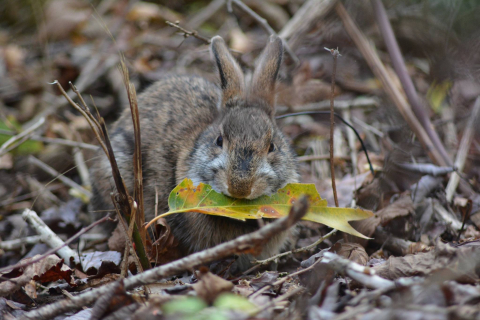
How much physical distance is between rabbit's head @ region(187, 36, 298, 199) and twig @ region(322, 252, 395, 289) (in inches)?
39.5

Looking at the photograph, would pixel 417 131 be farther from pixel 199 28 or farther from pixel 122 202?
pixel 199 28

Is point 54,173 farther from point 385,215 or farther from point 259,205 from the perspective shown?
point 385,215

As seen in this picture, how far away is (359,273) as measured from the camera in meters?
2.68

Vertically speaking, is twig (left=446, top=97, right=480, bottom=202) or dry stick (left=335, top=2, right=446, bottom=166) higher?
dry stick (left=335, top=2, right=446, bottom=166)

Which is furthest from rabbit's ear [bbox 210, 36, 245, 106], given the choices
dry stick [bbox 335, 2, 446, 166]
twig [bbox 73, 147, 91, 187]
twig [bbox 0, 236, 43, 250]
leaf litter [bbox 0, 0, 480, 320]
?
twig [bbox 73, 147, 91, 187]

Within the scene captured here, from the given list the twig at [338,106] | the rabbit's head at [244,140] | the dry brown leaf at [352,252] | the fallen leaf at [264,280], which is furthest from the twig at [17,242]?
the twig at [338,106]

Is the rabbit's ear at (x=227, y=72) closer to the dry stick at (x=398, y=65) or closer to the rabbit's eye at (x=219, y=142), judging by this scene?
the rabbit's eye at (x=219, y=142)

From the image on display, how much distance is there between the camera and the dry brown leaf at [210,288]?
8.73ft

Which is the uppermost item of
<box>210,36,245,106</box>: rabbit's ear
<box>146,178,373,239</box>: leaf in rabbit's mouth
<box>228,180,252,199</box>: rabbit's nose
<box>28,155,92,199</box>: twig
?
<box>210,36,245,106</box>: rabbit's ear

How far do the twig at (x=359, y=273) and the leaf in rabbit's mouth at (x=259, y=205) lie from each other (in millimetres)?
657

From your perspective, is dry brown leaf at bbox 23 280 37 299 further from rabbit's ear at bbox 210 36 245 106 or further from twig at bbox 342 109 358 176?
twig at bbox 342 109 358 176

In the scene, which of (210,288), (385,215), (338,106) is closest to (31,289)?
(210,288)

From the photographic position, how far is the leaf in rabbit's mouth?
3516 mm

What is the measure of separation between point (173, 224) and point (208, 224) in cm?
43
